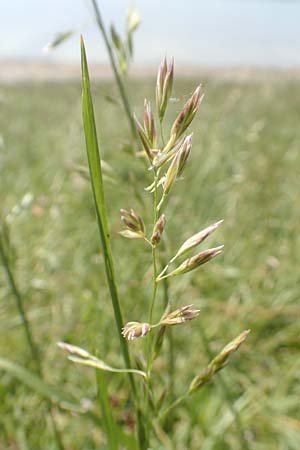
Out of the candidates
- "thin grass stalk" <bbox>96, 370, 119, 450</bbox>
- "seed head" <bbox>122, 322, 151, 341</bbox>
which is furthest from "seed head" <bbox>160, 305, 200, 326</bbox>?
"thin grass stalk" <bbox>96, 370, 119, 450</bbox>

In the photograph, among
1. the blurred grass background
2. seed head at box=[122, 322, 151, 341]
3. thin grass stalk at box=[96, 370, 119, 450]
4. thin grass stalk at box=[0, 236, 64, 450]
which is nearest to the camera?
seed head at box=[122, 322, 151, 341]

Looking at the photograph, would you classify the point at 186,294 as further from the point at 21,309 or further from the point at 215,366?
the point at 215,366

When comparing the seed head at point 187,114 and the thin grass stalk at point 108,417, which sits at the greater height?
the seed head at point 187,114

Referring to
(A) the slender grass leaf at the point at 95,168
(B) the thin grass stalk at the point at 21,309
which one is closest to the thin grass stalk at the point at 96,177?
(A) the slender grass leaf at the point at 95,168

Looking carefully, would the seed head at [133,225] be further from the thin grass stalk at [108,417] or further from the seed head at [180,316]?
the thin grass stalk at [108,417]

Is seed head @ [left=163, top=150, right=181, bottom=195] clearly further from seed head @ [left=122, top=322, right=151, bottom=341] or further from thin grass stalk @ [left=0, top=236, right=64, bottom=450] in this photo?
thin grass stalk @ [left=0, top=236, right=64, bottom=450]

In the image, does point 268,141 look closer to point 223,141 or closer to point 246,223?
point 223,141

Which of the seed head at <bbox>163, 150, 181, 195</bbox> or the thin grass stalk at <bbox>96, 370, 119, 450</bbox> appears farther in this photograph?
the thin grass stalk at <bbox>96, 370, 119, 450</bbox>
